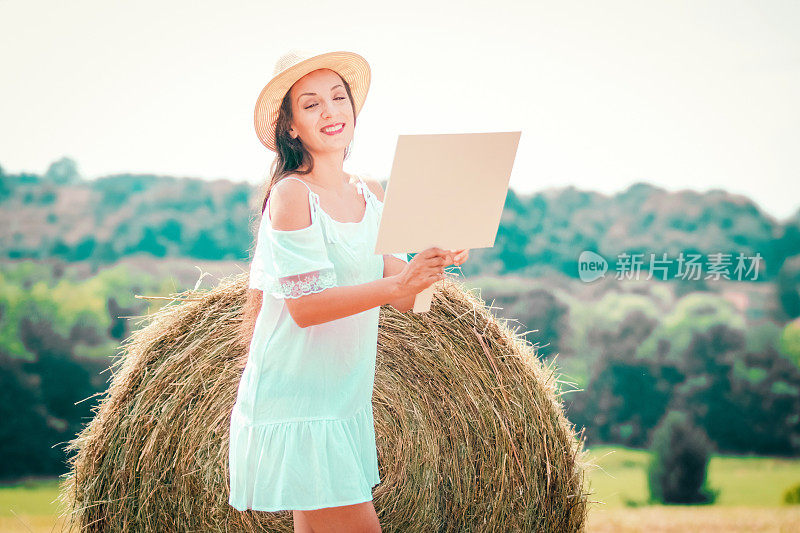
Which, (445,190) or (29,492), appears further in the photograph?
(29,492)

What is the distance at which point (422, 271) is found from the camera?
1.22 meters

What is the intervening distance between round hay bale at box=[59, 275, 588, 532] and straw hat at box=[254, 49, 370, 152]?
0.85 m

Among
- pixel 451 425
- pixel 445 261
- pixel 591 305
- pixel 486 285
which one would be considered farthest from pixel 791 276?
pixel 445 261

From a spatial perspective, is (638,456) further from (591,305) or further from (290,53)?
(290,53)

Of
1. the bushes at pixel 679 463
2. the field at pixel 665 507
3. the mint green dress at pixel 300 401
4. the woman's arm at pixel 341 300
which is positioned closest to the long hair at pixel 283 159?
the mint green dress at pixel 300 401

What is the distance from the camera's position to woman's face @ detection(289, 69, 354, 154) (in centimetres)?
136

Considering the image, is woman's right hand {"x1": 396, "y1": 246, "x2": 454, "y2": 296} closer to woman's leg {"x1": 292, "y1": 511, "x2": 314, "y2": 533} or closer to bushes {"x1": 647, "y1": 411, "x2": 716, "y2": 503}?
woman's leg {"x1": 292, "y1": 511, "x2": 314, "y2": 533}

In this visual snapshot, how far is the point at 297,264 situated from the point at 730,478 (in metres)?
4.79

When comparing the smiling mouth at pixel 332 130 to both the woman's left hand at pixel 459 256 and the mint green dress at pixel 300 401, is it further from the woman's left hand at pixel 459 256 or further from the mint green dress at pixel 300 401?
the woman's left hand at pixel 459 256

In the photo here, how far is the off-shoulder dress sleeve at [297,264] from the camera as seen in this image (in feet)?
3.90

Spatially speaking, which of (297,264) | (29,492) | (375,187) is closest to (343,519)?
(297,264)

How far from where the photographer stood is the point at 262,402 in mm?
1290

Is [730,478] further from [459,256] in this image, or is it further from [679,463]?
[459,256]

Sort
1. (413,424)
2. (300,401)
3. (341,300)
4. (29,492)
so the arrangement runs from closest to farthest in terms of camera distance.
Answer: (341,300), (300,401), (413,424), (29,492)
